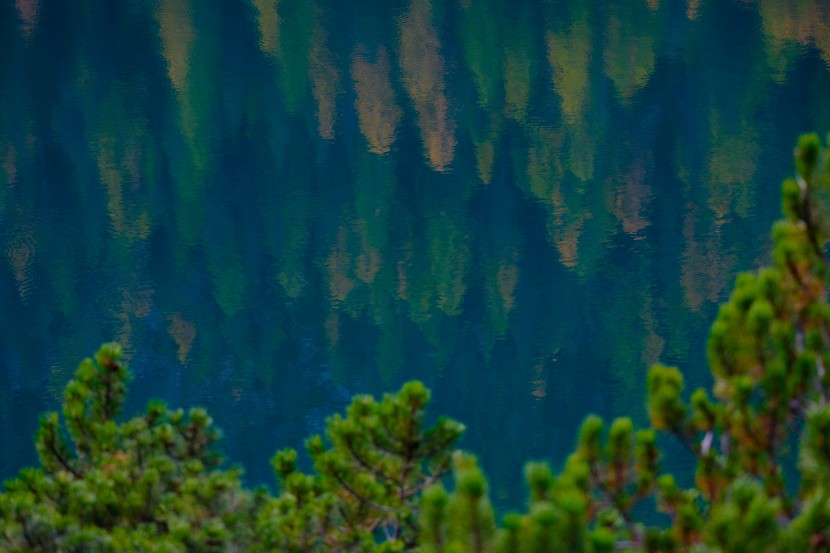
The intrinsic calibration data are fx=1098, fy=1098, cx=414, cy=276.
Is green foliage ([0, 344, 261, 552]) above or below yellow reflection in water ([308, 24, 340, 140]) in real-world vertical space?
below

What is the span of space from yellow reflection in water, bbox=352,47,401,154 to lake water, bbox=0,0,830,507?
0.23 feet

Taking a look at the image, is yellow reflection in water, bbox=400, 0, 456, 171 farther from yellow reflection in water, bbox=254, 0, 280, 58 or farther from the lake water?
yellow reflection in water, bbox=254, 0, 280, 58

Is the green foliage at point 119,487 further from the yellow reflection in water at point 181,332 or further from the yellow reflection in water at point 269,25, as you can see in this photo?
the yellow reflection in water at point 269,25

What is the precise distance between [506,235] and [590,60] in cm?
851

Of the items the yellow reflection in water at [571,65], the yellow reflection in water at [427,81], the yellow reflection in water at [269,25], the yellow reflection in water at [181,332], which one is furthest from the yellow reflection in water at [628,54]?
the yellow reflection in water at [181,332]

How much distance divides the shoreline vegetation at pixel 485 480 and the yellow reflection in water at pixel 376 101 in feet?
48.2

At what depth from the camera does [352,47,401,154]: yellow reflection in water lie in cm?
1852

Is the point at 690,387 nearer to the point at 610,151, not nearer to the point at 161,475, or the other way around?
the point at 161,475

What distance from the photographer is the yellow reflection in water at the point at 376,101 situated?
18516mm

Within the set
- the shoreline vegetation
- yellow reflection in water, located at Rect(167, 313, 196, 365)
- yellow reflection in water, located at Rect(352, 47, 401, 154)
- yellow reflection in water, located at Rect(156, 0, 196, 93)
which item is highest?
yellow reflection in water, located at Rect(156, 0, 196, 93)

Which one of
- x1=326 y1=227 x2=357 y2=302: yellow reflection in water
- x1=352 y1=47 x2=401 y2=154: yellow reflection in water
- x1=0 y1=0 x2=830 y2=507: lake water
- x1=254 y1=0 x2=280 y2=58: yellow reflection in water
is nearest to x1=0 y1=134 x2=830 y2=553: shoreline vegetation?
x1=0 y1=0 x2=830 y2=507: lake water

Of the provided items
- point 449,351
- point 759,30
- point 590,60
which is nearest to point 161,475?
point 449,351

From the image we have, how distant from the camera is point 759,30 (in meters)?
22.0

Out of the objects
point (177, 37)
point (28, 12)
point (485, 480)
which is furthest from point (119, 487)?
point (28, 12)
